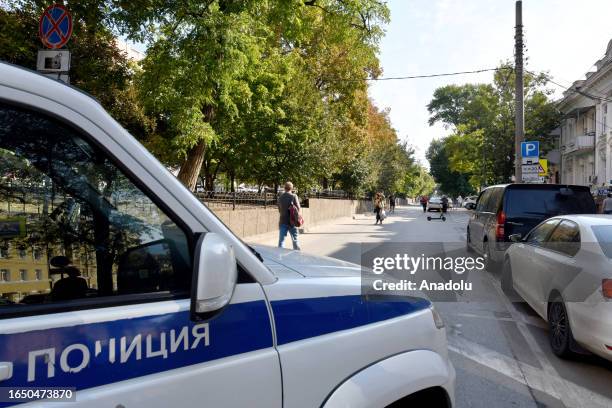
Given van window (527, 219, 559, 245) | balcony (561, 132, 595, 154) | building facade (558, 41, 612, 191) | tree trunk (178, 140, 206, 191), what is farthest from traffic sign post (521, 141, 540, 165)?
balcony (561, 132, 595, 154)

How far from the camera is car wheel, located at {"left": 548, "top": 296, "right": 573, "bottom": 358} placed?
480cm

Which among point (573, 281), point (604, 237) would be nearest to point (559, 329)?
Result: point (573, 281)

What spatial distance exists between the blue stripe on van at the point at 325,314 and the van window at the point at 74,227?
37 cm

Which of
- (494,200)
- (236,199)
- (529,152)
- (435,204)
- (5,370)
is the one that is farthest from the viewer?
(435,204)

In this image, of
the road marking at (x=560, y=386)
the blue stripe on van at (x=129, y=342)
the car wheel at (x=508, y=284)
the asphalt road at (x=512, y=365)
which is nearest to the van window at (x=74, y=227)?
the blue stripe on van at (x=129, y=342)

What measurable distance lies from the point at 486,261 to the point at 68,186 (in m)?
10.2

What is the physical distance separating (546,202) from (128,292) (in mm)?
8980

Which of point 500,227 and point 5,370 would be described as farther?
point 500,227

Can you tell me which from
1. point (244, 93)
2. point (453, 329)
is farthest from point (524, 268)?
point (244, 93)

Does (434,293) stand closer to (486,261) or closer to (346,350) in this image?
(486,261)

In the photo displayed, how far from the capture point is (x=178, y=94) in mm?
10242

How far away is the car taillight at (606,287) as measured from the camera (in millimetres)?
4200

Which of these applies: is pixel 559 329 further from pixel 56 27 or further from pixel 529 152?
pixel 529 152

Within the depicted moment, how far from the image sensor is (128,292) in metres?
1.51
